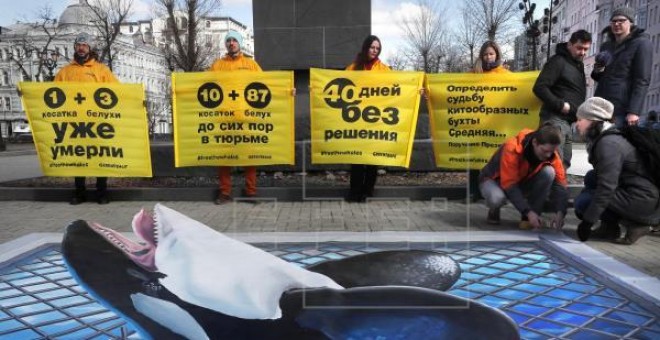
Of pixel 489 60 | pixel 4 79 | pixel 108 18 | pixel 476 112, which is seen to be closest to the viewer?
pixel 489 60

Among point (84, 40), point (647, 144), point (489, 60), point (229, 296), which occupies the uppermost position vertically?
point (84, 40)

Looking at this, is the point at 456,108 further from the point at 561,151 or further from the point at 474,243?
the point at 474,243

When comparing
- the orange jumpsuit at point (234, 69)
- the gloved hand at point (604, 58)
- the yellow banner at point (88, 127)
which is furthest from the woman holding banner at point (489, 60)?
the yellow banner at point (88, 127)

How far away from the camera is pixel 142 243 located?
6.21 feet

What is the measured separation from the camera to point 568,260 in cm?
314

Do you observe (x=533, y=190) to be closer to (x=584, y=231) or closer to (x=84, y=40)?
(x=584, y=231)

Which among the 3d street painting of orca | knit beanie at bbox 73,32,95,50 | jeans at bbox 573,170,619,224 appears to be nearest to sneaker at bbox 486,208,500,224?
jeans at bbox 573,170,619,224

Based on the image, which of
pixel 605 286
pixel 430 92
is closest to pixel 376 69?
pixel 430 92

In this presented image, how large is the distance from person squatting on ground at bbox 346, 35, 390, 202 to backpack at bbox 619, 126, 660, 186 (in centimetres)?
262

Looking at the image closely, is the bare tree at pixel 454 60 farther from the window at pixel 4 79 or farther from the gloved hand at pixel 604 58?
the window at pixel 4 79

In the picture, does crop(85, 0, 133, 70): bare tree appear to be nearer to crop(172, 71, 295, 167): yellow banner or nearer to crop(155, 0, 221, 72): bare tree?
crop(155, 0, 221, 72): bare tree

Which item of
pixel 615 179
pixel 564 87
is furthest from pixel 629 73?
pixel 615 179

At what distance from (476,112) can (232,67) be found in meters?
2.77

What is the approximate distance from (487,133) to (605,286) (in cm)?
306
